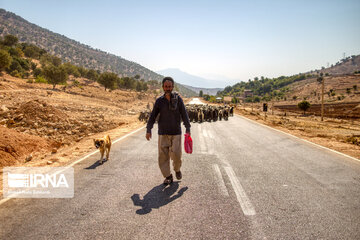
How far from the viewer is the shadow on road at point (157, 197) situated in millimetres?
3695

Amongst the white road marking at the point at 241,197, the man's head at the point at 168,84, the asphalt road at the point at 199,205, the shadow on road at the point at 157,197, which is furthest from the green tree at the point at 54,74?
the white road marking at the point at 241,197

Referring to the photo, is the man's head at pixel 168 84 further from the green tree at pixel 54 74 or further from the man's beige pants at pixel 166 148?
the green tree at pixel 54 74

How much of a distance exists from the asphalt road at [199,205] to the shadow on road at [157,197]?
0.05 feet

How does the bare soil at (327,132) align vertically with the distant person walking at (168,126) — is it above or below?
below

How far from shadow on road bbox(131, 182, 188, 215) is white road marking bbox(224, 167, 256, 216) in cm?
100

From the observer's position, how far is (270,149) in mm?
8633

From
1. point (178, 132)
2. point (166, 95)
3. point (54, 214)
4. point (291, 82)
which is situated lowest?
point (54, 214)

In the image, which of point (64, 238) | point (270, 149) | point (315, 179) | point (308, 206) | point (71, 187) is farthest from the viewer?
point (270, 149)

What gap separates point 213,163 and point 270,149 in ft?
11.1

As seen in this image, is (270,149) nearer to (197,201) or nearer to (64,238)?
(197,201)

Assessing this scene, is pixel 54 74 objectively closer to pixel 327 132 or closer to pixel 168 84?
pixel 327 132

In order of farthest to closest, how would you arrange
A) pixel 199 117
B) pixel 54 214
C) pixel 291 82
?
1. pixel 291 82
2. pixel 199 117
3. pixel 54 214

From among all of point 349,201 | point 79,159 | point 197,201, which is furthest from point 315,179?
point 79,159

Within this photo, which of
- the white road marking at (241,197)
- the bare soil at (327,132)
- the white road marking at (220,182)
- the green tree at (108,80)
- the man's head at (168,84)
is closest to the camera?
the white road marking at (241,197)
